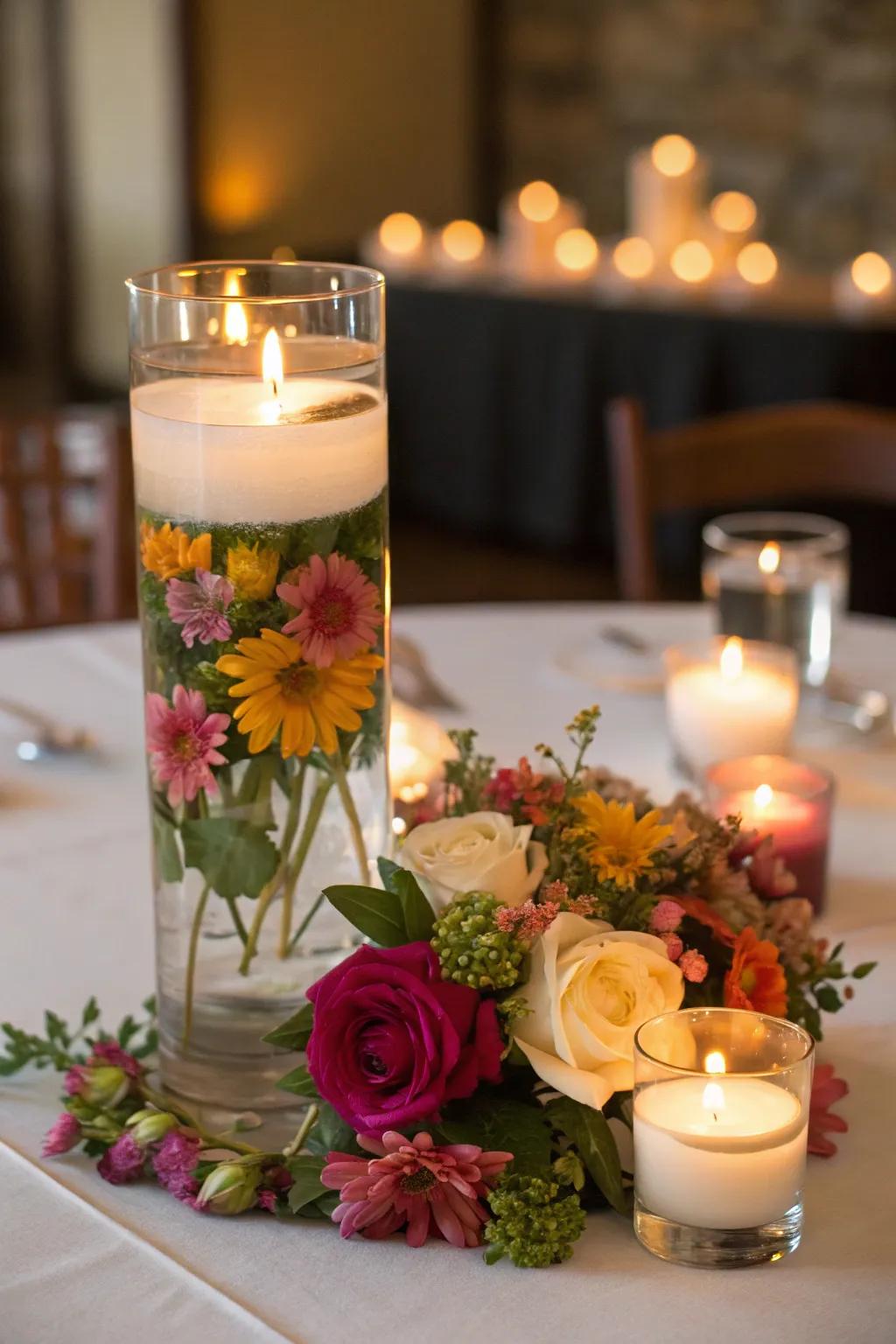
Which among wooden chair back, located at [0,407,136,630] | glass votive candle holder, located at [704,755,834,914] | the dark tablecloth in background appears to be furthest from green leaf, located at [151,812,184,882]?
the dark tablecloth in background

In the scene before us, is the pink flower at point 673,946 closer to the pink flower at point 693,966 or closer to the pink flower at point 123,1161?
the pink flower at point 693,966

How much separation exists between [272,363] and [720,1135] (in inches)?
13.7

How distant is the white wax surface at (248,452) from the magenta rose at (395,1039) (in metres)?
0.18

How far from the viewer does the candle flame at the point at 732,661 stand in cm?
114

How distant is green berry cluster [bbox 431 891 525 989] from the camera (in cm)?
63

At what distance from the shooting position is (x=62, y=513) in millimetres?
1948

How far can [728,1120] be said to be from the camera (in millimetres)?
620

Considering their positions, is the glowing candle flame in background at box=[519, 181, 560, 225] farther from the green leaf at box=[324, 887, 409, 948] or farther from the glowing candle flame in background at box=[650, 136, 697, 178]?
the green leaf at box=[324, 887, 409, 948]

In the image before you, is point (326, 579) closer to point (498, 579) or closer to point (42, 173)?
point (498, 579)

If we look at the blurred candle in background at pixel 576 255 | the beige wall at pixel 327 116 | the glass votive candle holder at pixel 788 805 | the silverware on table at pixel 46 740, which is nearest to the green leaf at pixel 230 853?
the glass votive candle holder at pixel 788 805

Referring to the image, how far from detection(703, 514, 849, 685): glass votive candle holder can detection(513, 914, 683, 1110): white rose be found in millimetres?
691

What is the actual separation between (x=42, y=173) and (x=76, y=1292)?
5466 mm

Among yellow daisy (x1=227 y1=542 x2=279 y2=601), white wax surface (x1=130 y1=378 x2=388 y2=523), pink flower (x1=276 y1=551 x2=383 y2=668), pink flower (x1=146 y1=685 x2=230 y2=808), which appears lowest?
pink flower (x1=146 y1=685 x2=230 y2=808)

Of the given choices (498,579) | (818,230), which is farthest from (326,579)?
(818,230)
